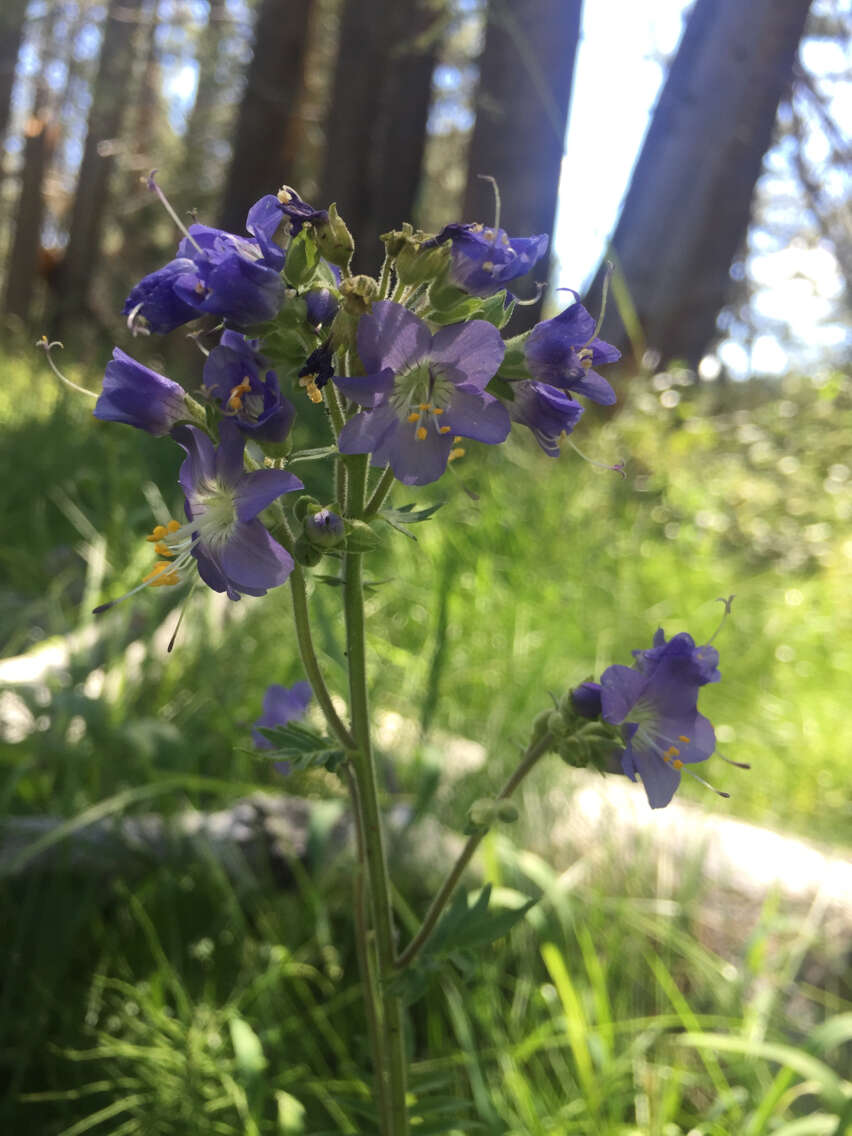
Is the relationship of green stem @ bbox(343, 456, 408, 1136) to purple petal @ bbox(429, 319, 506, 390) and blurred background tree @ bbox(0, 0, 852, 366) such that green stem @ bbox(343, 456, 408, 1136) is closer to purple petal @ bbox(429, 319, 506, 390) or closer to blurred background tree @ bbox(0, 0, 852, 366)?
purple petal @ bbox(429, 319, 506, 390)

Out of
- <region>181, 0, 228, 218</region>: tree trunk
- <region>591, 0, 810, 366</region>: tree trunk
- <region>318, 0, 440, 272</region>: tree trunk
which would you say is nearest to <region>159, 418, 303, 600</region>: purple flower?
<region>591, 0, 810, 366</region>: tree trunk

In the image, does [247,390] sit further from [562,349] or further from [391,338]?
[562,349]

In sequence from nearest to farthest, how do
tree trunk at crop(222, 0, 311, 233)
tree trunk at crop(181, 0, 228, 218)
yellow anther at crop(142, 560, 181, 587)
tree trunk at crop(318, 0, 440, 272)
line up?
yellow anther at crop(142, 560, 181, 587)
tree trunk at crop(318, 0, 440, 272)
tree trunk at crop(222, 0, 311, 233)
tree trunk at crop(181, 0, 228, 218)

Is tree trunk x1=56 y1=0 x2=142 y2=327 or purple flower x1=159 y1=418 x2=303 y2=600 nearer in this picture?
purple flower x1=159 y1=418 x2=303 y2=600

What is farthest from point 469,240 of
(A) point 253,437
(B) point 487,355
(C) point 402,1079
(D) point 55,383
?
(D) point 55,383

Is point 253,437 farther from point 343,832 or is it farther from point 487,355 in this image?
point 343,832

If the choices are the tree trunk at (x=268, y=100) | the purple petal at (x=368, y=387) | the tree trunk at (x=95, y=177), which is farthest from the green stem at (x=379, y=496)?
the tree trunk at (x=95, y=177)

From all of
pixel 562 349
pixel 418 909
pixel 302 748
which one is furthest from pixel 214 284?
pixel 418 909

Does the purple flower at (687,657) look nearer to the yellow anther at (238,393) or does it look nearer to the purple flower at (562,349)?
the purple flower at (562,349)

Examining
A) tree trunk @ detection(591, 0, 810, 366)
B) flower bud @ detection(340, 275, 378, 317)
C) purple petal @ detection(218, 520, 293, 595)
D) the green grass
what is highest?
tree trunk @ detection(591, 0, 810, 366)
